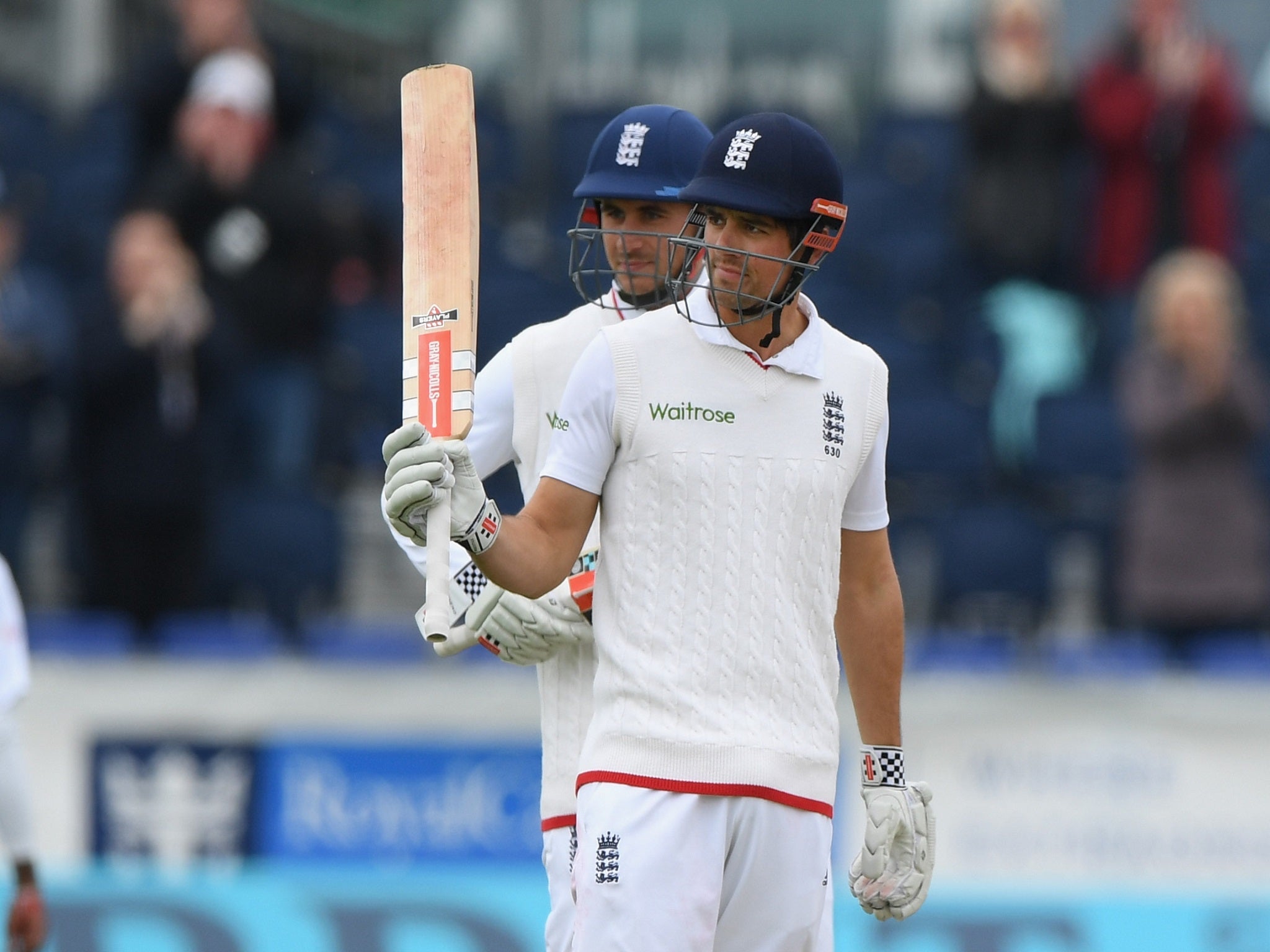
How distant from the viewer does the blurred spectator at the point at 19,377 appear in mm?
8961

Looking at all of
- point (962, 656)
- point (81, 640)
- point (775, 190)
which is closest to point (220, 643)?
point (81, 640)

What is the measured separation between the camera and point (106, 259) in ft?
32.1

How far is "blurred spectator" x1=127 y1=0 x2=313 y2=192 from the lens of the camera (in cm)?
972

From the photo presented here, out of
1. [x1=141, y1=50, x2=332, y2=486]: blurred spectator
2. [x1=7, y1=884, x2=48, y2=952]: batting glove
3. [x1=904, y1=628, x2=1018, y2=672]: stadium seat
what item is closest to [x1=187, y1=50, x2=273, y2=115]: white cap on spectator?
[x1=141, y1=50, x2=332, y2=486]: blurred spectator

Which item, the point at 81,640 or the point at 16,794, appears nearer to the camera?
the point at 16,794

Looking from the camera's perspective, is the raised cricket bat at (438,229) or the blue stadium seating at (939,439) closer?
the raised cricket bat at (438,229)

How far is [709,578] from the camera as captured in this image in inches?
151

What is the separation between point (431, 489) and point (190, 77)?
6726 millimetres

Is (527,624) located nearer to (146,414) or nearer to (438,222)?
(438,222)

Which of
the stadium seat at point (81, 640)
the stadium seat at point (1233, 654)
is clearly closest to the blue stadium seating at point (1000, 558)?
the stadium seat at point (1233, 654)

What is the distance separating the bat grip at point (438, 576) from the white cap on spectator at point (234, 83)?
622 cm

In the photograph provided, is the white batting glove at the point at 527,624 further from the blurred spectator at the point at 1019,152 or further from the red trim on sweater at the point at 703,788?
the blurred spectator at the point at 1019,152

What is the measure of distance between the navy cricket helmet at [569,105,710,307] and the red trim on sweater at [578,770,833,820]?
3.73ft

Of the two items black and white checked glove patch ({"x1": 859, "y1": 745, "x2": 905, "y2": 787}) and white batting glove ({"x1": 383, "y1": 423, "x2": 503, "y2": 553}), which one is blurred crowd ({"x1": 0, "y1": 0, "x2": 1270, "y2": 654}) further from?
white batting glove ({"x1": 383, "y1": 423, "x2": 503, "y2": 553})
